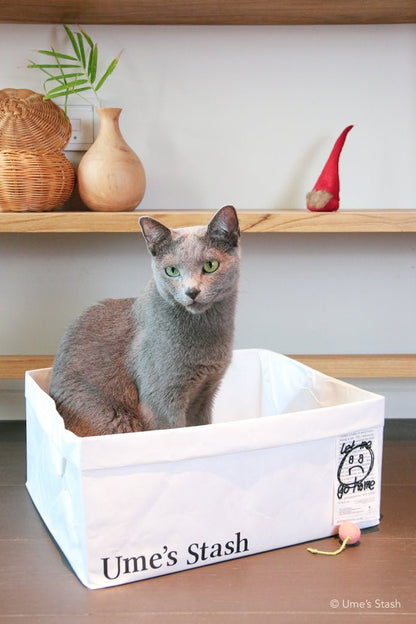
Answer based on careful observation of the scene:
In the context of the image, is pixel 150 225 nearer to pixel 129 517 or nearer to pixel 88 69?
pixel 129 517

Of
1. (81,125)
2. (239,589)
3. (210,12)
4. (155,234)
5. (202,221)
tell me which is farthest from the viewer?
(81,125)

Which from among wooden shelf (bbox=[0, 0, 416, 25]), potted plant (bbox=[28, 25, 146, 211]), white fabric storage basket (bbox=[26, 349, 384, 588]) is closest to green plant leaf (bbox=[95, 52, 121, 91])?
potted plant (bbox=[28, 25, 146, 211])

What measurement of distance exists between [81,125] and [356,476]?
1.06 meters

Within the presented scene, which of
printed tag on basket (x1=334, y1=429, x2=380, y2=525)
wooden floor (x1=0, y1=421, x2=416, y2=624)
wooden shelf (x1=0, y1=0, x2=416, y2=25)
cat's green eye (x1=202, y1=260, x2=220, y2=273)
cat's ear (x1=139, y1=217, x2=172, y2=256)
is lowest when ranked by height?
wooden floor (x1=0, y1=421, x2=416, y2=624)

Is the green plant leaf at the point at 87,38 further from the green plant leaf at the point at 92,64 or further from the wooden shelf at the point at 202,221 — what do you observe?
the wooden shelf at the point at 202,221

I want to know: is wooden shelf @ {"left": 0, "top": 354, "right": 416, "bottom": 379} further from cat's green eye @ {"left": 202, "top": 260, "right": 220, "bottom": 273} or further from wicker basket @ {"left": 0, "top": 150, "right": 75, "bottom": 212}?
cat's green eye @ {"left": 202, "top": 260, "right": 220, "bottom": 273}

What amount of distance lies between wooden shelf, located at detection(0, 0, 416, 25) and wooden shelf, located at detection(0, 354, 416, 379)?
0.79 metres

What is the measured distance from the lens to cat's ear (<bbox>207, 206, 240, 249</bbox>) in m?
1.05

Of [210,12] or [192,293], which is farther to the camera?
[210,12]

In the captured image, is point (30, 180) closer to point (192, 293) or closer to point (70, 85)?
point (70, 85)

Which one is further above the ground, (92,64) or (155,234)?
(92,64)

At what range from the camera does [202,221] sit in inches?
55.4

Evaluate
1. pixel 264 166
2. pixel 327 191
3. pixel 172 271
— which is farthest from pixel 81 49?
pixel 172 271

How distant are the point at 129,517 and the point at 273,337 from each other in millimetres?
887
